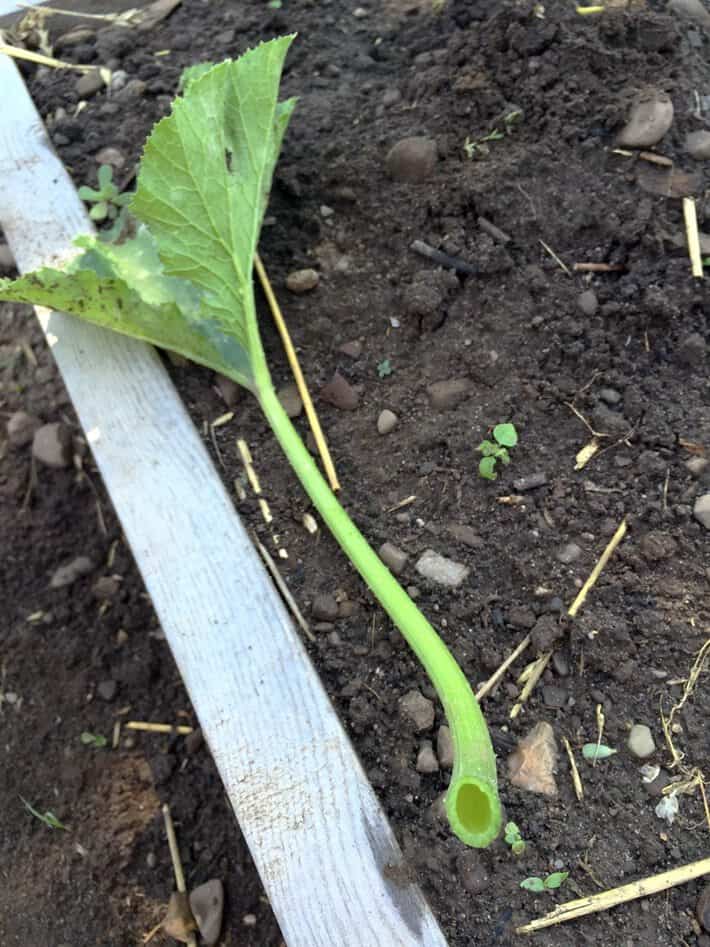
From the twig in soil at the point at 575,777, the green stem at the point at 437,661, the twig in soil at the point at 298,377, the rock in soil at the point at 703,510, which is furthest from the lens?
the twig in soil at the point at 298,377

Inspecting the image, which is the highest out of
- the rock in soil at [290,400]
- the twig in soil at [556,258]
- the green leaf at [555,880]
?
the twig in soil at [556,258]

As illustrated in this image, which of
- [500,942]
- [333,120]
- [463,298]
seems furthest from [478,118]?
[500,942]

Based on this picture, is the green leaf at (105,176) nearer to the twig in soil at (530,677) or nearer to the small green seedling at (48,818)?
the small green seedling at (48,818)

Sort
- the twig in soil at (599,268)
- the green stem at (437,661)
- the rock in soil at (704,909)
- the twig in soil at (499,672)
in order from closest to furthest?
the green stem at (437,661), the rock in soil at (704,909), the twig in soil at (499,672), the twig in soil at (599,268)

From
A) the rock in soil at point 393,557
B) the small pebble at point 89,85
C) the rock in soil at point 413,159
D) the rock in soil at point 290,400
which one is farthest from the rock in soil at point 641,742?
Result: the small pebble at point 89,85

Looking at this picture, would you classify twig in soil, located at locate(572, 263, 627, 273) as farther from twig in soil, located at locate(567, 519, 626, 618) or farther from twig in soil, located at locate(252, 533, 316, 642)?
twig in soil, located at locate(252, 533, 316, 642)

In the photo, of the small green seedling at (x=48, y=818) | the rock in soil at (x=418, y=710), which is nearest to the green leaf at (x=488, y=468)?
the rock in soil at (x=418, y=710)

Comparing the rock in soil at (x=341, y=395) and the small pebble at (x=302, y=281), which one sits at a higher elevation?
the small pebble at (x=302, y=281)

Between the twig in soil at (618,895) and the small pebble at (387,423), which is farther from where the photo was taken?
the small pebble at (387,423)

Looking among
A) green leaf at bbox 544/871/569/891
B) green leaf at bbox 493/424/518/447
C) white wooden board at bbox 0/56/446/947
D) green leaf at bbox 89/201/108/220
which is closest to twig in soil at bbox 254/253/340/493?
white wooden board at bbox 0/56/446/947
